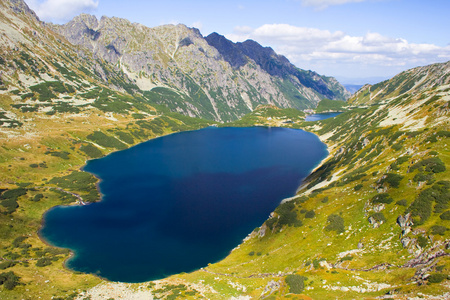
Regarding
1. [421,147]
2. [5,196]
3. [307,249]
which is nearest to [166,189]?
[5,196]

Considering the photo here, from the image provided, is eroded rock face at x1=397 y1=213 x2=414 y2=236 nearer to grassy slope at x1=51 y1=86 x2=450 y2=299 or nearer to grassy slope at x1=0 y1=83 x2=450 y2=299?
grassy slope at x1=51 y1=86 x2=450 y2=299

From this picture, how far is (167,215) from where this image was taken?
328ft

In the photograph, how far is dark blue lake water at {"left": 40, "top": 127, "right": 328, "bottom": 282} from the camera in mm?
74812

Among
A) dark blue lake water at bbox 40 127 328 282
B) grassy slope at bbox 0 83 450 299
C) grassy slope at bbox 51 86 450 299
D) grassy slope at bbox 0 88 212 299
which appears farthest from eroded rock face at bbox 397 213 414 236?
grassy slope at bbox 0 88 212 299

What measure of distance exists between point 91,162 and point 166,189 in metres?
89.7

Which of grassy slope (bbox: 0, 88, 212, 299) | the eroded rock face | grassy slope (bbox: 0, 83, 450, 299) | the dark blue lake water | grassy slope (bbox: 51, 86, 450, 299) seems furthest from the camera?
the dark blue lake water

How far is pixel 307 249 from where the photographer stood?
59.3 meters

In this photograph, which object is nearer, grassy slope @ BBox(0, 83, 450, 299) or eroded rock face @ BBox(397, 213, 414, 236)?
grassy slope @ BBox(0, 83, 450, 299)

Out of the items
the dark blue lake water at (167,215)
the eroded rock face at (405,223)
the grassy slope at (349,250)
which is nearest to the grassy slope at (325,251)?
the grassy slope at (349,250)

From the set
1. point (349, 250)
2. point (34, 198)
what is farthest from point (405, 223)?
point (34, 198)

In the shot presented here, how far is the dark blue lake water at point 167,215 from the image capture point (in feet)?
245

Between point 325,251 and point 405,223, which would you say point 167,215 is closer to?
point 325,251

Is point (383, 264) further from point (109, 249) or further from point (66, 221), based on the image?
point (66, 221)

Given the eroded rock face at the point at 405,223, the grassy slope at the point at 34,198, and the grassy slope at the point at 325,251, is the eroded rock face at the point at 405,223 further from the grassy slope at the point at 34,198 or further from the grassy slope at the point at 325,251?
the grassy slope at the point at 34,198
